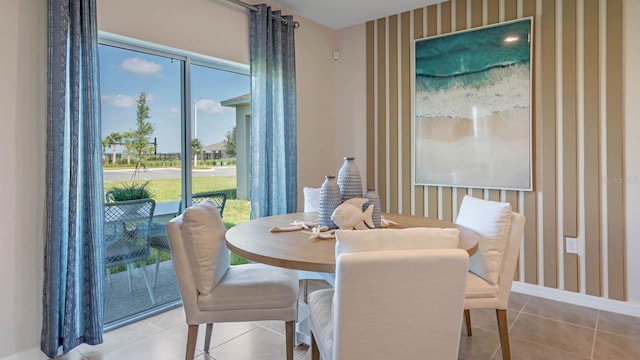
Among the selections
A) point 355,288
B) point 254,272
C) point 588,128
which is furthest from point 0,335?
point 588,128

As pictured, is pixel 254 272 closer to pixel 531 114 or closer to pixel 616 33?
pixel 531 114

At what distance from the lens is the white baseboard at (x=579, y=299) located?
8.76 ft

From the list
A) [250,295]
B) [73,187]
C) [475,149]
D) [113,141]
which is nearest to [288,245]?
[250,295]

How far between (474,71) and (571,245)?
64.0 inches

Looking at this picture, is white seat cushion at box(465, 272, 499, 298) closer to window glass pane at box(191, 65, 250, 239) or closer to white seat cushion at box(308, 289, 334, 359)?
white seat cushion at box(308, 289, 334, 359)

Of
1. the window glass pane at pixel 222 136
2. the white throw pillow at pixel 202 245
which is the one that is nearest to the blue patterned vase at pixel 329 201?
the white throw pillow at pixel 202 245

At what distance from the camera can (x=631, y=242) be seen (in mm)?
2654

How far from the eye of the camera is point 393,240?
1.28 metres

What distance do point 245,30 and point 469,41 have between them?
1.96 meters

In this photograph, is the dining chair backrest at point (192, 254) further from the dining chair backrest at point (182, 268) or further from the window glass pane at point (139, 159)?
the window glass pane at point (139, 159)

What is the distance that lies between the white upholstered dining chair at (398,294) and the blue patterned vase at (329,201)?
74 centimetres

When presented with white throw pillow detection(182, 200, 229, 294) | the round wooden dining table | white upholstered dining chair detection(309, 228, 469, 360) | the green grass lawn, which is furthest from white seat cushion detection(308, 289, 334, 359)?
the green grass lawn

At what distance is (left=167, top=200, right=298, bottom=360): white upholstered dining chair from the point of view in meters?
1.79

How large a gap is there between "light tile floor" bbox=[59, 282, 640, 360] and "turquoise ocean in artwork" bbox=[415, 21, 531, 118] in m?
1.67
